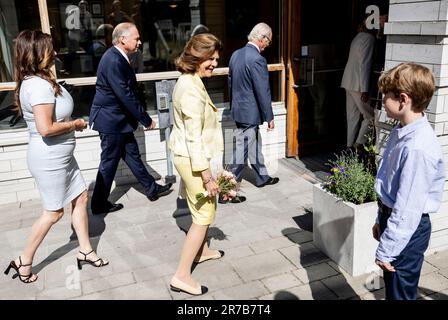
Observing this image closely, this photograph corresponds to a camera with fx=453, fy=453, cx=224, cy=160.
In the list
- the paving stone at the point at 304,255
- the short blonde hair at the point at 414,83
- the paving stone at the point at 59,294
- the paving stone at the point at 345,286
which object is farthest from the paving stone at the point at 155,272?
the short blonde hair at the point at 414,83

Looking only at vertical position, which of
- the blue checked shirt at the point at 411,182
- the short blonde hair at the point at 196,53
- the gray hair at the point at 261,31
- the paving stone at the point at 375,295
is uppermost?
the gray hair at the point at 261,31

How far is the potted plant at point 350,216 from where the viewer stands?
11.0 ft

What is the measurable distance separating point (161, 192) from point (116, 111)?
111cm

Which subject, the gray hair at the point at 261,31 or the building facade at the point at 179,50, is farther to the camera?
the building facade at the point at 179,50

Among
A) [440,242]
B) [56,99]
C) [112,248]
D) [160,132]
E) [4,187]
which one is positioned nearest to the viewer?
[56,99]

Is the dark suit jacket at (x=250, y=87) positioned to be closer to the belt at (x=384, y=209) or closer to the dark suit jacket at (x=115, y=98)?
the dark suit jacket at (x=115, y=98)

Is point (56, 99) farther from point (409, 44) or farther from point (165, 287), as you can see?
point (409, 44)

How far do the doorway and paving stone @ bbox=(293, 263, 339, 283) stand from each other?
2.91m

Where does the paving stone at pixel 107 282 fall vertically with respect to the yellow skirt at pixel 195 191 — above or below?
below

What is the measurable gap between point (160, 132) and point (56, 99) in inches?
96.5

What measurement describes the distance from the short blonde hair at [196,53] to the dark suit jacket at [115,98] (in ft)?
5.01

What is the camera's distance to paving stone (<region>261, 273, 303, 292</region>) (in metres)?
3.35
